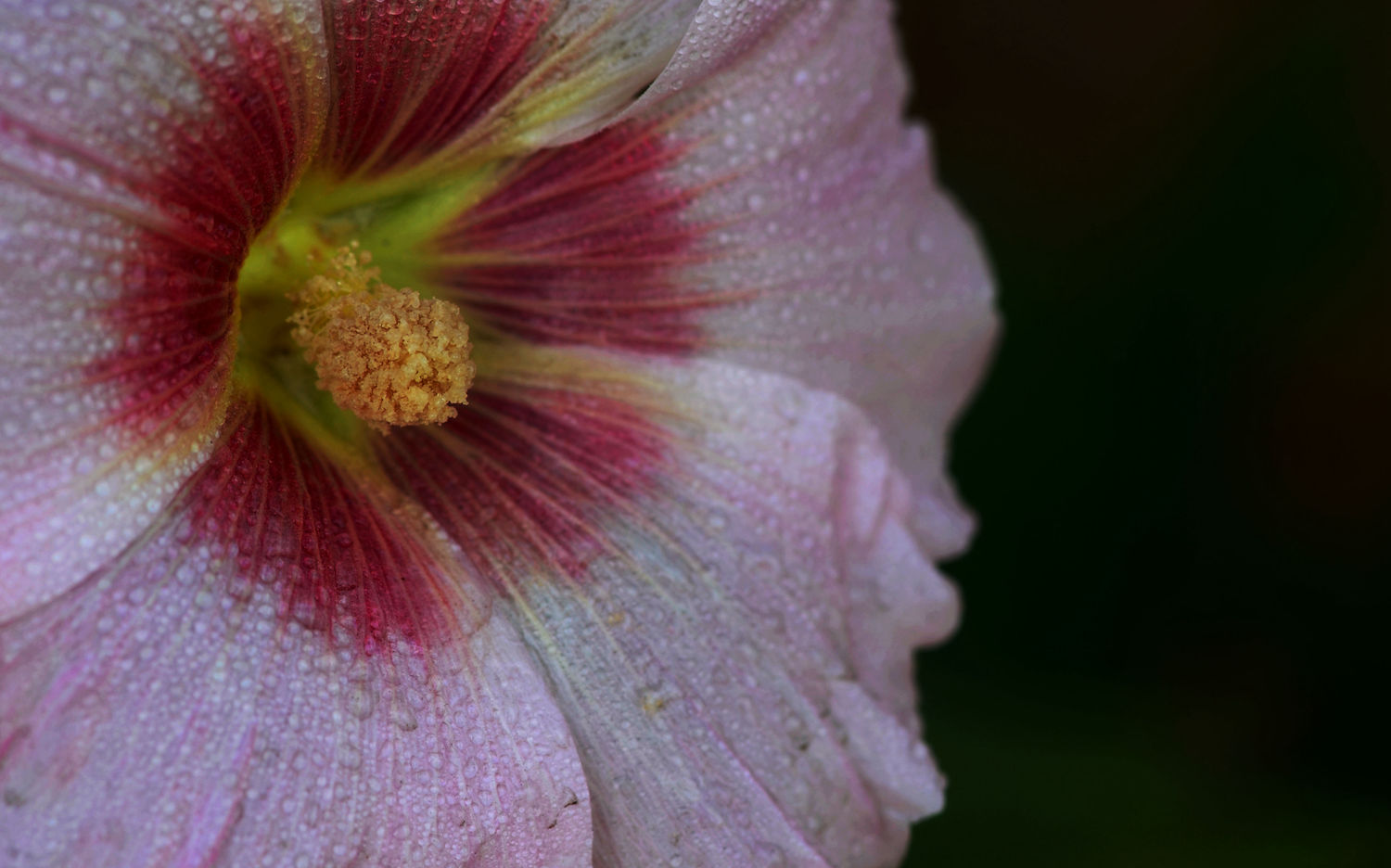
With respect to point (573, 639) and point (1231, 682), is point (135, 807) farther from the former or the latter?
point (1231, 682)

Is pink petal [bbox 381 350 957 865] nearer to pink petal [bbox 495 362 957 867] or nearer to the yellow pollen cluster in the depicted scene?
pink petal [bbox 495 362 957 867]

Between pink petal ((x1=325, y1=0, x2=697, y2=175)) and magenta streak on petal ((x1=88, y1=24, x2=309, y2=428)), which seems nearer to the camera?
magenta streak on petal ((x1=88, y1=24, x2=309, y2=428))

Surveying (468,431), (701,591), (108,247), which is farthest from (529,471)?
(108,247)

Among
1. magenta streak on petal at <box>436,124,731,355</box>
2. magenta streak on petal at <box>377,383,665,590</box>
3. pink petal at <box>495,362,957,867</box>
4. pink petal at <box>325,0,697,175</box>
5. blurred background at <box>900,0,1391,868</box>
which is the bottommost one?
blurred background at <box>900,0,1391,868</box>

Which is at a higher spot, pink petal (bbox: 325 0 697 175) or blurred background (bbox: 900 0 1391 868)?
pink petal (bbox: 325 0 697 175)

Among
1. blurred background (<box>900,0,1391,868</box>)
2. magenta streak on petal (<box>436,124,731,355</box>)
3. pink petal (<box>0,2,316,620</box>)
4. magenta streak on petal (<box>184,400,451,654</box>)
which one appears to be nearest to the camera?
pink petal (<box>0,2,316,620</box>)

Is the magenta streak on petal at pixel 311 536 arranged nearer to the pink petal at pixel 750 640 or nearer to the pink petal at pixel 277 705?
the pink petal at pixel 277 705

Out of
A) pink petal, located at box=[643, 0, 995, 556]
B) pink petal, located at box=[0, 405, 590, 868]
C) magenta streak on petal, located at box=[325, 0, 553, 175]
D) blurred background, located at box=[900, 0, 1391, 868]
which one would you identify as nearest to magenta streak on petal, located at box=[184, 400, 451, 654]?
pink petal, located at box=[0, 405, 590, 868]

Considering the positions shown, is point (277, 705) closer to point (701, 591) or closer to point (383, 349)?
point (383, 349)
